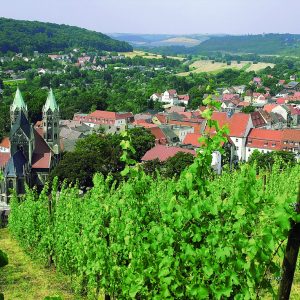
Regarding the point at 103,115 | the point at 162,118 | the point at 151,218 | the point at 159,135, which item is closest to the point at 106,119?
the point at 103,115

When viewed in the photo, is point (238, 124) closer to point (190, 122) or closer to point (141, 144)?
point (141, 144)

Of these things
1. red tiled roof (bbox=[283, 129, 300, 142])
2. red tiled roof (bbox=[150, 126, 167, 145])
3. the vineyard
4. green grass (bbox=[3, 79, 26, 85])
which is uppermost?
the vineyard

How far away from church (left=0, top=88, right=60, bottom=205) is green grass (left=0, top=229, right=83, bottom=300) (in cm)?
1897

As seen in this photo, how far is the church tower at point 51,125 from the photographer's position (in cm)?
4828

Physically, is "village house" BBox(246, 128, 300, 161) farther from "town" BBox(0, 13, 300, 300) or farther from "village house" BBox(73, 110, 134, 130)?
"village house" BBox(73, 110, 134, 130)

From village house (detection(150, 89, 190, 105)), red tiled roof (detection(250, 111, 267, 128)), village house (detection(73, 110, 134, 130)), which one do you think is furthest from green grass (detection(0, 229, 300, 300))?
village house (detection(150, 89, 190, 105))

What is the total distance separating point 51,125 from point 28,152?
15.3ft

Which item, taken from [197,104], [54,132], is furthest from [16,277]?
[197,104]

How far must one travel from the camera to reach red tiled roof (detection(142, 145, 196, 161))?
1788 inches

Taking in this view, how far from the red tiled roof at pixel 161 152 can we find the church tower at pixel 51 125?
915 cm

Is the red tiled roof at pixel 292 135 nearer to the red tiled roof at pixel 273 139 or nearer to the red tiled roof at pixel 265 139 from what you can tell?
the red tiled roof at pixel 273 139

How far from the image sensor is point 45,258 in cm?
2139

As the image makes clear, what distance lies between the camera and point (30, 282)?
20234 millimetres

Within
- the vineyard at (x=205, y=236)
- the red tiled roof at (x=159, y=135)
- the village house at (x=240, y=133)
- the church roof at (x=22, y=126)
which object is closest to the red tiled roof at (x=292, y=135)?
the village house at (x=240, y=133)
